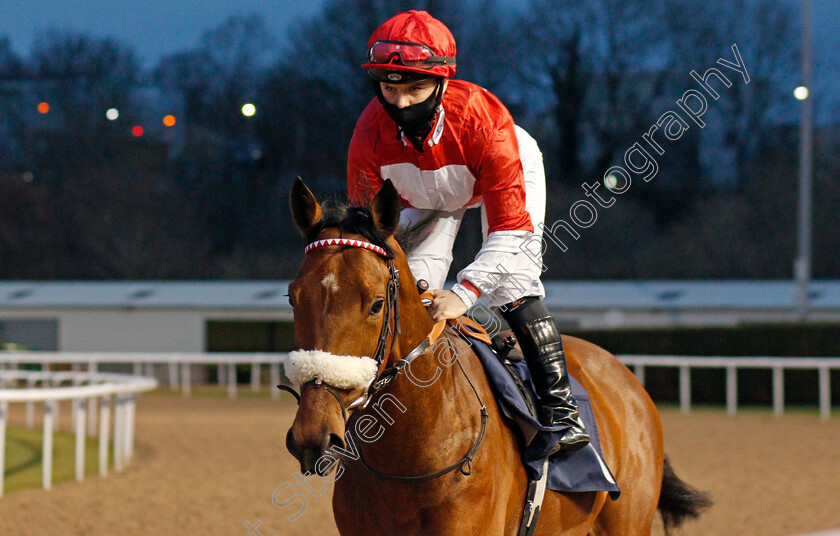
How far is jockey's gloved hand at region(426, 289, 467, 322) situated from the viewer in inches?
92.0

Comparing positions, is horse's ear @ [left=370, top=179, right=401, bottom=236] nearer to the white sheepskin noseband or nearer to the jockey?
the jockey

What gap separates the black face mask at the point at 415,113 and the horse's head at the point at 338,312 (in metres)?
0.40

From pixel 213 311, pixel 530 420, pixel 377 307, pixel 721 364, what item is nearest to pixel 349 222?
pixel 377 307

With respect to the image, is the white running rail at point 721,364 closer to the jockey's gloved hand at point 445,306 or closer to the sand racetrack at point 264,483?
the sand racetrack at point 264,483

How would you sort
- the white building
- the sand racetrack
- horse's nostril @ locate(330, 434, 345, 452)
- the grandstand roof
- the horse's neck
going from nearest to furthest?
horse's nostril @ locate(330, 434, 345, 452) → the horse's neck → the sand racetrack → the grandstand roof → the white building

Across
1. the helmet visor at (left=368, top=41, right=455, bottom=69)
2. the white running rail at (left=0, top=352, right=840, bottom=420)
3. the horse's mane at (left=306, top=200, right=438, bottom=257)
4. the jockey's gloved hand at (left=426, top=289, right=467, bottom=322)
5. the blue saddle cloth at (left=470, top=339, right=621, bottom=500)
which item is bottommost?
the white running rail at (left=0, top=352, right=840, bottom=420)

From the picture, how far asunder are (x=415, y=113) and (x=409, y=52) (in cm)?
17

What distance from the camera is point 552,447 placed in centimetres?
264

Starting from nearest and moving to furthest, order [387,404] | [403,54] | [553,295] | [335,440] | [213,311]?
[335,440] → [387,404] → [403,54] → [553,295] → [213,311]

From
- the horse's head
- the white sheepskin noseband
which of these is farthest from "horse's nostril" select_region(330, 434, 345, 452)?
the white sheepskin noseband

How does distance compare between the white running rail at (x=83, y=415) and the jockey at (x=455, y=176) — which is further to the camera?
the white running rail at (x=83, y=415)

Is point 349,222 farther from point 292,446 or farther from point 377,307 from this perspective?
point 292,446

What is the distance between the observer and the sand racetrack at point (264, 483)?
5395 millimetres

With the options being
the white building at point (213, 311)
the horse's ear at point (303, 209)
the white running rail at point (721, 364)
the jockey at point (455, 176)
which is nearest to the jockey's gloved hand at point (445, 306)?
the jockey at point (455, 176)
